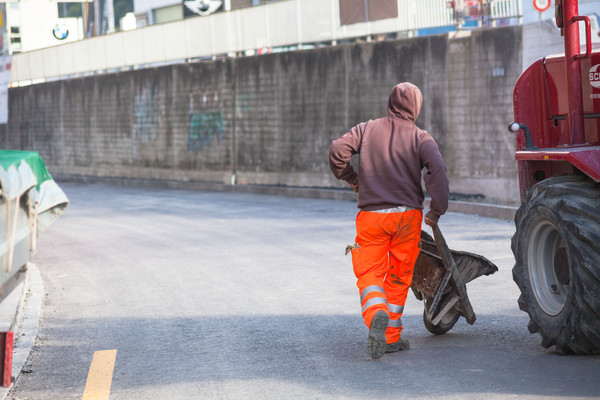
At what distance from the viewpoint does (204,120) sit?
1013 inches

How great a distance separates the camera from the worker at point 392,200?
245 inches

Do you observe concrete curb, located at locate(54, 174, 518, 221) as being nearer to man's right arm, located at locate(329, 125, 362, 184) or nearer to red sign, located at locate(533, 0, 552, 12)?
red sign, located at locate(533, 0, 552, 12)

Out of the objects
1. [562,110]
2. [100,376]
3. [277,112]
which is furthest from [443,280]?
[277,112]

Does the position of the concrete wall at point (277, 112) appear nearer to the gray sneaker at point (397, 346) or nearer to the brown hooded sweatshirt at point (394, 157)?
the brown hooded sweatshirt at point (394, 157)

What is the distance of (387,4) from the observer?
20.9 meters

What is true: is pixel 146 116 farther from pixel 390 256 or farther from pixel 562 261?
pixel 562 261

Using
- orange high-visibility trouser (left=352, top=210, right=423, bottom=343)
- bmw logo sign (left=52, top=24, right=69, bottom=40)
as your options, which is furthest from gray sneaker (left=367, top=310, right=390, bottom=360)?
bmw logo sign (left=52, top=24, right=69, bottom=40)

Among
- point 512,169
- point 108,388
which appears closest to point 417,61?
point 512,169

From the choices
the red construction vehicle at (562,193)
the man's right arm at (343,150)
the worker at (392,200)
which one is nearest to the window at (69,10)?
the red construction vehicle at (562,193)

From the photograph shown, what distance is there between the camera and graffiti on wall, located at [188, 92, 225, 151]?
25.1 meters

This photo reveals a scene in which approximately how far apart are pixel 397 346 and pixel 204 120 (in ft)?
65.4

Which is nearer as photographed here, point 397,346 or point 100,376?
point 100,376

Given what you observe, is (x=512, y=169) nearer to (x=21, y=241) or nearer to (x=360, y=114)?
(x=360, y=114)

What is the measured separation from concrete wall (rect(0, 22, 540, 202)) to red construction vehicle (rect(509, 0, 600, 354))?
10.1m
